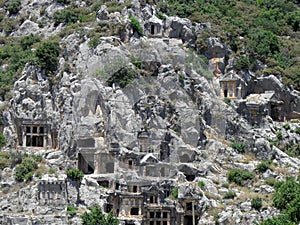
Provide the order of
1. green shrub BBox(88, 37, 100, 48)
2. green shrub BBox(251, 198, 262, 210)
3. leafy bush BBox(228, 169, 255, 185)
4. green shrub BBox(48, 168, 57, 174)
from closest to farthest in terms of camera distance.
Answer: green shrub BBox(251, 198, 262, 210) < green shrub BBox(48, 168, 57, 174) < leafy bush BBox(228, 169, 255, 185) < green shrub BBox(88, 37, 100, 48)

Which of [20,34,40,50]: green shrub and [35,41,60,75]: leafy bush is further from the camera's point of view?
[20,34,40,50]: green shrub

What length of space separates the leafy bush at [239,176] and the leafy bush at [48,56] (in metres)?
25.6

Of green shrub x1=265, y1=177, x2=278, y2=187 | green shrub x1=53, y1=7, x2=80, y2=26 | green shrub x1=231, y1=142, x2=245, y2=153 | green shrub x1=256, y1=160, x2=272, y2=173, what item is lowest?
green shrub x1=265, y1=177, x2=278, y2=187

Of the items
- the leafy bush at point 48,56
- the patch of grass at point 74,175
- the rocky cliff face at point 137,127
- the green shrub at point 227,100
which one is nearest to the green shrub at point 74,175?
the patch of grass at point 74,175

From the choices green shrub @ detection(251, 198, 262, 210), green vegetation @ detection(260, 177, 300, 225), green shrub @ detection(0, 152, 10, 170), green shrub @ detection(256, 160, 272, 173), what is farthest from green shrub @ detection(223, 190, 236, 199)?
green shrub @ detection(0, 152, 10, 170)

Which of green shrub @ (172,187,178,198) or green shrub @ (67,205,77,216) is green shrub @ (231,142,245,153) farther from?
green shrub @ (67,205,77,216)

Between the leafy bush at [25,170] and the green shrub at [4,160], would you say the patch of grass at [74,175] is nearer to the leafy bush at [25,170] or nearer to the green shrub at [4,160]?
the leafy bush at [25,170]

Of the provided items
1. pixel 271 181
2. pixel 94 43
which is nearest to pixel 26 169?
pixel 94 43

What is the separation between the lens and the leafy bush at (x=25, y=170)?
84938 mm

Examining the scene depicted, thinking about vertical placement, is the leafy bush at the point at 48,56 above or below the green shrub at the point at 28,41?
below

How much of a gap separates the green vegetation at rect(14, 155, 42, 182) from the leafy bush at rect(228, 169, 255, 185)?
2128 cm

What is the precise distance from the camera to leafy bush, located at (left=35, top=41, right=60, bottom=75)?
96.5 metres

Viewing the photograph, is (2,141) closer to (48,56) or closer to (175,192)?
(48,56)

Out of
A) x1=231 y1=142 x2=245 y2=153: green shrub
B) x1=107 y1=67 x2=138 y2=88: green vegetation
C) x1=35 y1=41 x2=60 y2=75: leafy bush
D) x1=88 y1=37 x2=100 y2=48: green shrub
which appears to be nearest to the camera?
x1=107 y1=67 x2=138 y2=88: green vegetation
